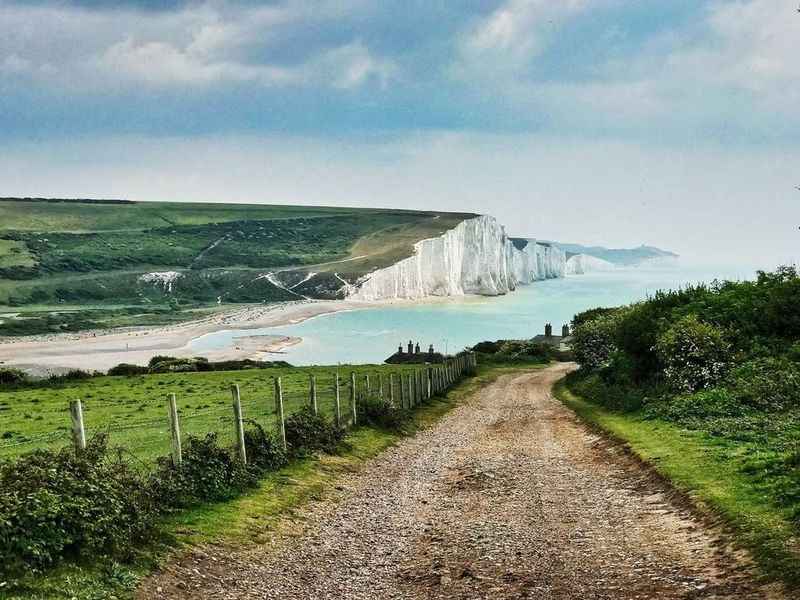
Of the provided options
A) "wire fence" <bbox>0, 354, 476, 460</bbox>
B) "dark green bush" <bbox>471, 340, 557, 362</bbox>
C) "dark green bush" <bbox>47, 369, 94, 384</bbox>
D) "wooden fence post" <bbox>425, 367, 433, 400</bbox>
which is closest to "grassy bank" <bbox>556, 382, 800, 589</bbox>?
"wire fence" <bbox>0, 354, 476, 460</bbox>

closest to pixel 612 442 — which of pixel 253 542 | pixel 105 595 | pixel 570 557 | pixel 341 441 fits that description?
pixel 341 441

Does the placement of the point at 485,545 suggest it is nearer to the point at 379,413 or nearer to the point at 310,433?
the point at 310,433

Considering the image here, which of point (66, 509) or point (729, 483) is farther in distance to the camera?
point (729, 483)

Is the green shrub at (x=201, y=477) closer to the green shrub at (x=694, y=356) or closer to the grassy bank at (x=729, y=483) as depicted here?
the grassy bank at (x=729, y=483)

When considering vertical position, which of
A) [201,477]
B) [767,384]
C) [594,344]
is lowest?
[594,344]

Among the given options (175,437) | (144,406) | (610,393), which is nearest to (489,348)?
(610,393)

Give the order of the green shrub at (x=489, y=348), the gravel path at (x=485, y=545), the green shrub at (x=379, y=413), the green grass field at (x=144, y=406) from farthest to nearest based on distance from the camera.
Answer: the green shrub at (x=489, y=348), the green shrub at (x=379, y=413), the green grass field at (x=144, y=406), the gravel path at (x=485, y=545)

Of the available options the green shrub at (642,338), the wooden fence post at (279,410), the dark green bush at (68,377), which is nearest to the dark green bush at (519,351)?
the dark green bush at (68,377)
